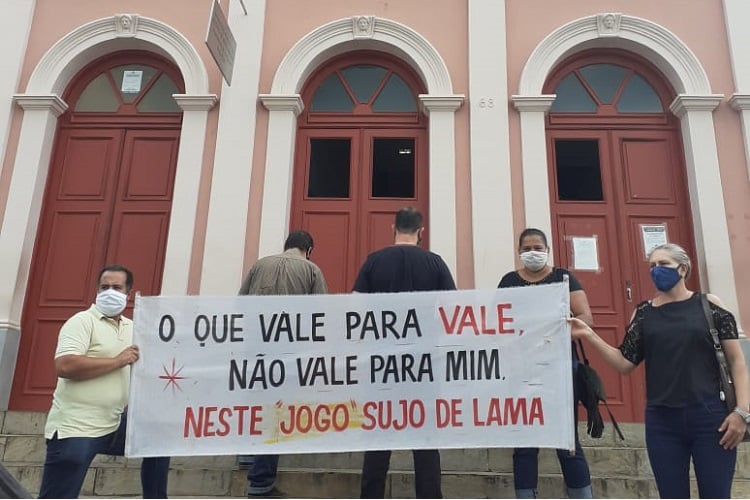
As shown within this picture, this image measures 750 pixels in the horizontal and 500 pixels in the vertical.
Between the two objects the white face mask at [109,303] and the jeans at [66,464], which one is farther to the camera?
the white face mask at [109,303]

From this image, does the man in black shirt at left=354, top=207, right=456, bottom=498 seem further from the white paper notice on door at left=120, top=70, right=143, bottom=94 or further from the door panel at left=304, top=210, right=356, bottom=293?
the white paper notice on door at left=120, top=70, right=143, bottom=94

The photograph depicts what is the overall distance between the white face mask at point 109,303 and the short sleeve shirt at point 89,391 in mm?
45

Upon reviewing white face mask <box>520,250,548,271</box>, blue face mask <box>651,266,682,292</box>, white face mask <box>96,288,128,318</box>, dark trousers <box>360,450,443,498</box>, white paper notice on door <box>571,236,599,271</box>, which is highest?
white paper notice on door <box>571,236,599,271</box>

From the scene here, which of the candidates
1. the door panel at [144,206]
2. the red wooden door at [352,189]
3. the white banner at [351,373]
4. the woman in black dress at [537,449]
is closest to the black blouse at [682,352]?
the white banner at [351,373]

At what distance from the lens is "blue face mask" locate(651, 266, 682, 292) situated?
3.24 m

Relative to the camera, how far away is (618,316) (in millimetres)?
6406

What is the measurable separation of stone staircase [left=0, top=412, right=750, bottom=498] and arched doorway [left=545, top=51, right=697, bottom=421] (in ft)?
4.70

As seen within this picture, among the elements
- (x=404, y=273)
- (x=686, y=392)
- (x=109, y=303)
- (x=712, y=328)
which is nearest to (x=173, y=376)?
(x=109, y=303)

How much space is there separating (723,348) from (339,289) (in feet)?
13.9

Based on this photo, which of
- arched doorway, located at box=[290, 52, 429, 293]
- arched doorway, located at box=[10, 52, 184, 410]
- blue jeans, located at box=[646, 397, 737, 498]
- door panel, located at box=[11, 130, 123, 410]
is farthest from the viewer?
arched doorway, located at box=[290, 52, 429, 293]

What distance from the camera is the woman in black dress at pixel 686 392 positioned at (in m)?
2.95

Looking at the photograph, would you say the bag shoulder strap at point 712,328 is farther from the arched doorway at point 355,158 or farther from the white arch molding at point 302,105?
the arched doorway at point 355,158

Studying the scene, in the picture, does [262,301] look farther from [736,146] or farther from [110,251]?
[736,146]

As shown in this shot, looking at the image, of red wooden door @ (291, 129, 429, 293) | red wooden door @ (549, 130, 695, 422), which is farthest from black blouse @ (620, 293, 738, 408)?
red wooden door @ (291, 129, 429, 293)
